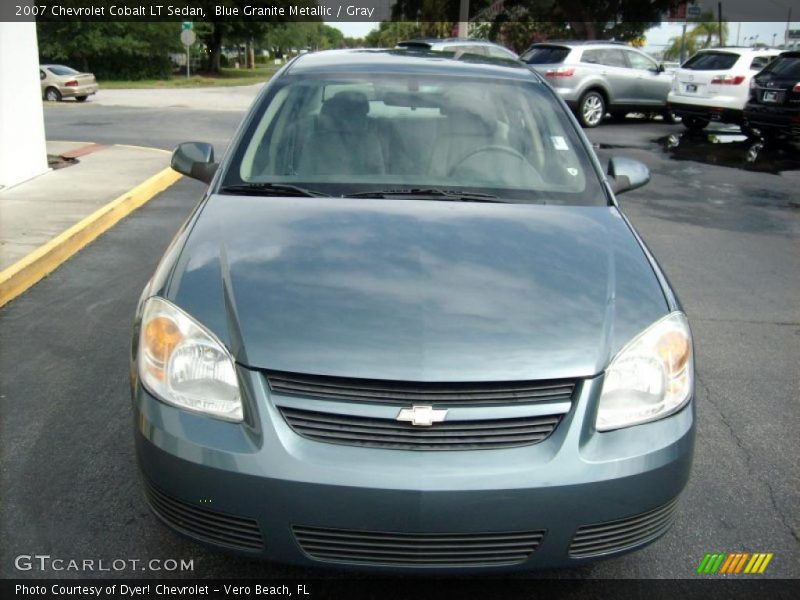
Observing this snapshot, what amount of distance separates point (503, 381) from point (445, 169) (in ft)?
5.05

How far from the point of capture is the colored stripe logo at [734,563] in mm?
2887

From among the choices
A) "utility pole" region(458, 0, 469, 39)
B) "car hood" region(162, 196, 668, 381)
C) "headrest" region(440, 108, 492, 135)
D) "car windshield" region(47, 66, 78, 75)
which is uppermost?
"utility pole" region(458, 0, 469, 39)

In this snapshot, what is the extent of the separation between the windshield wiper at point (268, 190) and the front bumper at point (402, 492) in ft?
3.85

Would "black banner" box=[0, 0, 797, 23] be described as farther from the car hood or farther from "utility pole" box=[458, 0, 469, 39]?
the car hood

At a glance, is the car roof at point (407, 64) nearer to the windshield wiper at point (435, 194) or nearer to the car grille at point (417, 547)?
the windshield wiper at point (435, 194)

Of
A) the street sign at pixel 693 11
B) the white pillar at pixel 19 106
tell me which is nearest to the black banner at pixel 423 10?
the street sign at pixel 693 11

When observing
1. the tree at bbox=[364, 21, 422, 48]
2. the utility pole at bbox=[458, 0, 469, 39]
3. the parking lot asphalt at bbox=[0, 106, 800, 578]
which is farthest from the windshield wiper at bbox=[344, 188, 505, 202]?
the tree at bbox=[364, 21, 422, 48]

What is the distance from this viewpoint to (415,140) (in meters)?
3.76

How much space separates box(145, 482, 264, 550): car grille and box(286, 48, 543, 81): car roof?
234cm

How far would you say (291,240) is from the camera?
293cm

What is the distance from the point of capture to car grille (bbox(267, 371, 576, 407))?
2322mm

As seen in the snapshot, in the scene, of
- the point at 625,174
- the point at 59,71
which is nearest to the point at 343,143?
the point at 625,174

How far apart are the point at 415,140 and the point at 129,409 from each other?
70.7 inches

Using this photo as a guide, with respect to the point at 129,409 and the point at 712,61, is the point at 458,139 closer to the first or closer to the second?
the point at 129,409
